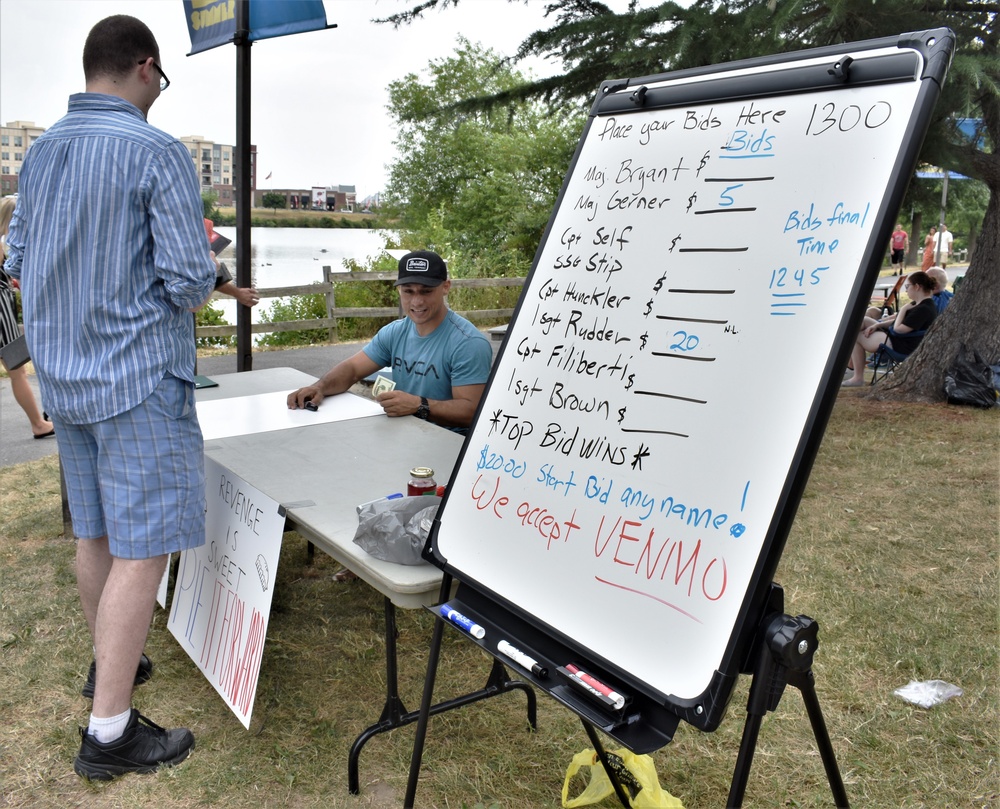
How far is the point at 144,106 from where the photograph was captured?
6.80 feet

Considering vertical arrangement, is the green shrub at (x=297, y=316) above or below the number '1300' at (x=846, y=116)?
below

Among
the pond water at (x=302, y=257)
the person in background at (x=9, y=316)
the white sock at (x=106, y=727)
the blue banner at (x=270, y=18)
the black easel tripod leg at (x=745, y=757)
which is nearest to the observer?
the black easel tripod leg at (x=745, y=757)

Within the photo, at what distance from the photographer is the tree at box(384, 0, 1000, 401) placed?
14.5 ft

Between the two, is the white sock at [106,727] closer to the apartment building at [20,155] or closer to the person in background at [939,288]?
the apartment building at [20,155]

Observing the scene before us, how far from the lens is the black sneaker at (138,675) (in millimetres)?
2490

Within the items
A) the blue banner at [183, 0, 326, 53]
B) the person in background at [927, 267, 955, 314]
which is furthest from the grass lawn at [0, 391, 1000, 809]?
the person in background at [927, 267, 955, 314]

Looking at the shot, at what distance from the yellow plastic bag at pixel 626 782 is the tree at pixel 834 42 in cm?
331

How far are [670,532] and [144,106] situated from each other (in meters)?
1.70

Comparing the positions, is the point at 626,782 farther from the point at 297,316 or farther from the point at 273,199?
the point at 297,316

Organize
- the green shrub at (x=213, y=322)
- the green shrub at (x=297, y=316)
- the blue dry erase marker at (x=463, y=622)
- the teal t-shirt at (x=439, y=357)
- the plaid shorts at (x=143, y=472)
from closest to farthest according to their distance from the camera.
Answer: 1. the blue dry erase marker at (x=463, y=622)
2. the plaid shorts at (x=143, y=472)
3. the teal t-shirt at (x=439, y=357)
4. the green shrub at (x=213, y=322)
5. the green shrub at (x=297, y=316)

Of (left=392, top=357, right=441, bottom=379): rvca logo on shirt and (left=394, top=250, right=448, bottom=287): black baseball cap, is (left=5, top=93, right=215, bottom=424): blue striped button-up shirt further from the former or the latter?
(left=392, top=357, right=441, bottom=379): rvca logo on shirt

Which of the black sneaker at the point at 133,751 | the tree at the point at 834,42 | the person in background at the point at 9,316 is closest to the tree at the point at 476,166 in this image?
the tree at the point at 834,42

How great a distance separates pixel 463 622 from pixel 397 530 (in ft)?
0.96

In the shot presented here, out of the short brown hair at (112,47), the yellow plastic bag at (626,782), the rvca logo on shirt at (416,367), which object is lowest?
the yellow plastic bag at (626,782)
